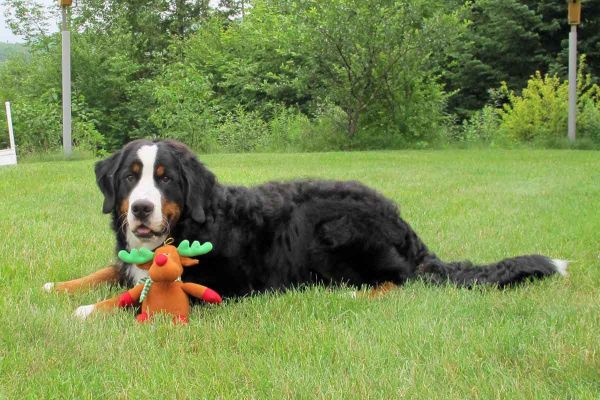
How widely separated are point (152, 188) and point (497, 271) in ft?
6.53

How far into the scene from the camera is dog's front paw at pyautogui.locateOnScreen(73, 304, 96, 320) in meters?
3.11

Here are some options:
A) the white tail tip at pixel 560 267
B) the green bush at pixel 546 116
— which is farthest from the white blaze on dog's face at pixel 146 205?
the green bush at pixel 546 116

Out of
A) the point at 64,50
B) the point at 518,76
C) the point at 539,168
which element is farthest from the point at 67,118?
the point at 518,76

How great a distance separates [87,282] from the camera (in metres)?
3.73

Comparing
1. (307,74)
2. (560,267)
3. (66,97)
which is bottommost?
(560,267)

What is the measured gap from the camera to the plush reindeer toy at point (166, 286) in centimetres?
309

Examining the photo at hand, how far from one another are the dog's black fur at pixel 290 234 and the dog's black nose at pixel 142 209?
16cm

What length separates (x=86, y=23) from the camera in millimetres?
27594

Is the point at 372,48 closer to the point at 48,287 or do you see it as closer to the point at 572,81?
the point at 572,81

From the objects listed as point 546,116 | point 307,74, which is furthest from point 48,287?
point 546,116

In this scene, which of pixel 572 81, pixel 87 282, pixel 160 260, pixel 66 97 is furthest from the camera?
pixel 572 81

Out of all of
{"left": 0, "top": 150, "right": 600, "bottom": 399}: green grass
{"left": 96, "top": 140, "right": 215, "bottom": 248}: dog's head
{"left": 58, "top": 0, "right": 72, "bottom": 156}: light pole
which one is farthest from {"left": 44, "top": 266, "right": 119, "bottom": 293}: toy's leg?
{"left": 58, "top": 0, "right": 72, "bottom": 156}: light pole

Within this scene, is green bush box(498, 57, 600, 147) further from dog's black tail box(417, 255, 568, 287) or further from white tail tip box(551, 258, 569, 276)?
dog's black tail box(417, 255, 568, 287)

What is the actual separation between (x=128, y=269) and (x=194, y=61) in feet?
74.4
